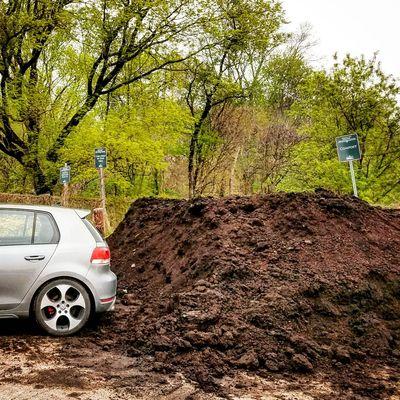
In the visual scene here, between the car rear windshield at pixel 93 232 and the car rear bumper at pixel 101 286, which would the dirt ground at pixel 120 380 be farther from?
the car rear windshield at pixel 93 232

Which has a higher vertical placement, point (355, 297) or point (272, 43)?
point (272, 43)

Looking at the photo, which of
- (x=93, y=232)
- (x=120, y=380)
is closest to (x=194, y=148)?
(x=93, y=232)

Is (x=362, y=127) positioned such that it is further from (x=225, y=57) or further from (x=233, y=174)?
(x=225, y=57)

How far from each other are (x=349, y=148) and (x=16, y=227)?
895 cm

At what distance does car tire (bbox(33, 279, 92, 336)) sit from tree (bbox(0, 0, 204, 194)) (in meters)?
13.1

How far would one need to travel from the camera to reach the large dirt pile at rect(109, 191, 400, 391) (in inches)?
185

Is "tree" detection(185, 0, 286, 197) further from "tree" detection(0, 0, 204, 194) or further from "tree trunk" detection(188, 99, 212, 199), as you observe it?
"tree" detection(0, 0, 204, 194)

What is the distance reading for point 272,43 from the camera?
1018 inches

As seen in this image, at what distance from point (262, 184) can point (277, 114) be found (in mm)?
5394

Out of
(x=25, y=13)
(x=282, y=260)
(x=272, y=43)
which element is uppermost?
(x=272, y=43)

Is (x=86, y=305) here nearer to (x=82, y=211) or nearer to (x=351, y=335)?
(x=82, y=211)

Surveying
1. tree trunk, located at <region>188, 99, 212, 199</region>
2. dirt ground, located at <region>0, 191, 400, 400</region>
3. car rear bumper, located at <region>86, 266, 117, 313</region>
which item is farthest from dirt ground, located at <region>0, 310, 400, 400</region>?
tree trunk, located at <region>188, 99, 212, 199</region>

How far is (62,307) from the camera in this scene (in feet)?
17.1

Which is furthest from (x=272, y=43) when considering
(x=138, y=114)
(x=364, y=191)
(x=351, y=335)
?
(x=351, y=335)
